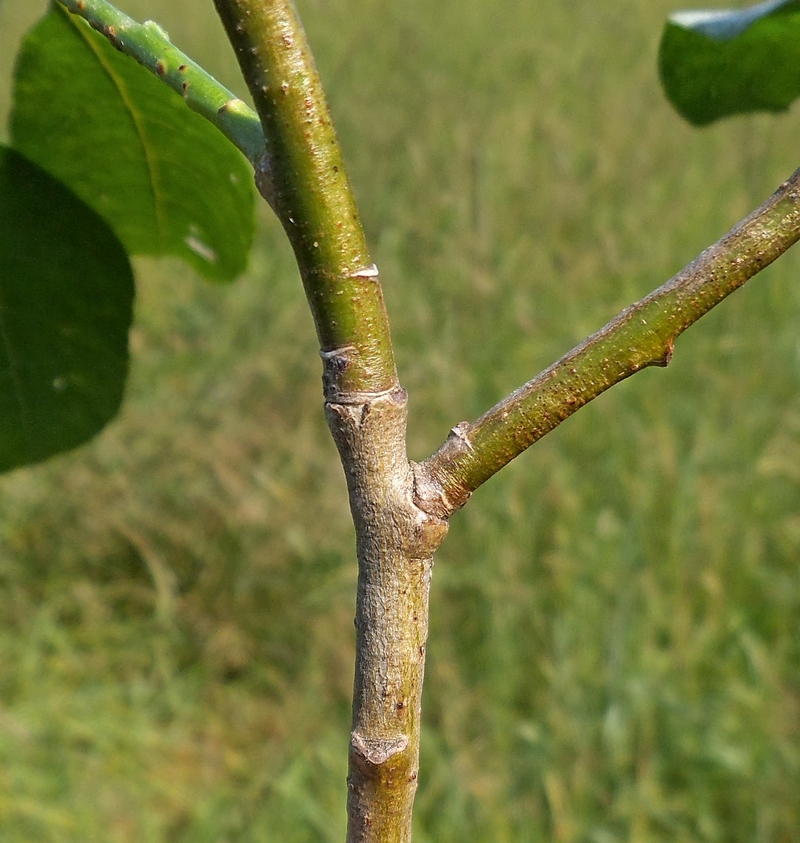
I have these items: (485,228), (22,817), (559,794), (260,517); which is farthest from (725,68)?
(485,228)

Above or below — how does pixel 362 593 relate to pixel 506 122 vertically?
below

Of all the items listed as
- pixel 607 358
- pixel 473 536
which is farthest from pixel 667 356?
pixel 473 536

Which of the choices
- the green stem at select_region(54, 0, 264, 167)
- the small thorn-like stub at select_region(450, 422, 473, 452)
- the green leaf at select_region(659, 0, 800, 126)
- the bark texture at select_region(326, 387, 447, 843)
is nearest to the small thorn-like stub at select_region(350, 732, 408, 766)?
the bark texture at select_region(326, 387, 447, 843)

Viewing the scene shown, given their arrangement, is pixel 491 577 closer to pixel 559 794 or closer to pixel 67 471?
pixel 559 794

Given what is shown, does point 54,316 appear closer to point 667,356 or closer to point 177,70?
point 177,70

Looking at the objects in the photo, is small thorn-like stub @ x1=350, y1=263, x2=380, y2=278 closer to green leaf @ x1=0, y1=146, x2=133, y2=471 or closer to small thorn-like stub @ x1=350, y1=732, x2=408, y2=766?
small thorn-like stub @ x1=350, y1=732, x2=408, y2=766

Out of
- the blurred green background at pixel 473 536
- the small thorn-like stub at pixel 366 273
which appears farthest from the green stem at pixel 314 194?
the blurred green background at pixel 473 536
